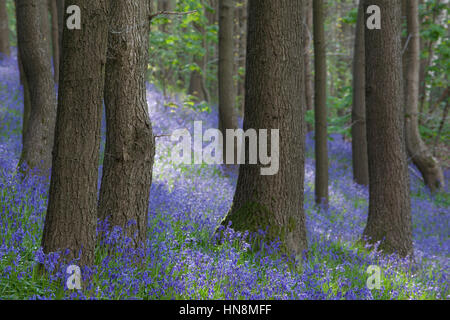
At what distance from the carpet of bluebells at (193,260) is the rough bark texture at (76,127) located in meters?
0.25

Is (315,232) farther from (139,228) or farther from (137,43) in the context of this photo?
(137,43)

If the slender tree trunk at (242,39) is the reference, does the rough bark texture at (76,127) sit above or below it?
below

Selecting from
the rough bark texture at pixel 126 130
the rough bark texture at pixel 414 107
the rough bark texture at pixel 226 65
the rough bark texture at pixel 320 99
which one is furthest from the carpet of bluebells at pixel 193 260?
the rough bark texture at pixel 414 107

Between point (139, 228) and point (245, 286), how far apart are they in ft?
4.07

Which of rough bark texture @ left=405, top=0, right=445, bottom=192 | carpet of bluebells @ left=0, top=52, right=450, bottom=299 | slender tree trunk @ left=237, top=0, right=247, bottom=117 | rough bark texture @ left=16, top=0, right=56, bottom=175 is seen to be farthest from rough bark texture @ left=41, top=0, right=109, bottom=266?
slender tree trunk @ left=237, top=0, right=247, bottom=117

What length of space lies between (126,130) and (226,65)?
20.4ft

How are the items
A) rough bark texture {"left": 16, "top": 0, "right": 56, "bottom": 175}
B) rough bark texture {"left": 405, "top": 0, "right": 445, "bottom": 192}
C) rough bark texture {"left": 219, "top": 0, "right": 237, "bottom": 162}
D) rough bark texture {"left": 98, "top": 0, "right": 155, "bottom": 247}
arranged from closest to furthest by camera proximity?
rough bark texture {"left": 98, "top": 0, "right": 155, "bottom": 247} → rough bark texture {"left": 16, "top": 0, "right": 56, "bottom": 175} → rough bark texture {"left": 219, "top": 0, "right": 237, "bottom": 162} → rough bark texture {"left": 405, "top": 0, "right": 445, "bottom": 192}

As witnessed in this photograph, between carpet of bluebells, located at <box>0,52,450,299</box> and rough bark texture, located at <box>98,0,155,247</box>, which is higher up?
rough bark texture, located at <box>98,0,155,247</box>

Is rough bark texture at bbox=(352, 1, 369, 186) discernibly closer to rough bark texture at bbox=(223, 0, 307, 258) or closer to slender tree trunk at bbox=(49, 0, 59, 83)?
rough bark texture at bbox=(223, 0, 307, 258)

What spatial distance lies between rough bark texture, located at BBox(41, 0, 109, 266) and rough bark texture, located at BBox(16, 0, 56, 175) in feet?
11.7

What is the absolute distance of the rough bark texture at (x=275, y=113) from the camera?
5680 millimetres

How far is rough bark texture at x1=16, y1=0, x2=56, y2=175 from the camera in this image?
7148mm

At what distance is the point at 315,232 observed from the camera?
739 centimetres

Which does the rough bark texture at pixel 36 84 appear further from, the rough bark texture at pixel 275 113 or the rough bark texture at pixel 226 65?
the rough bark texture at pixel 226 65
